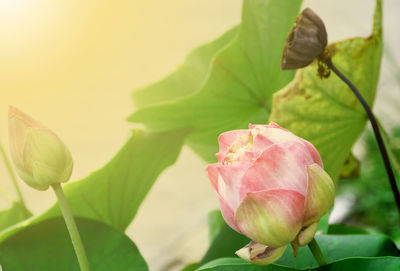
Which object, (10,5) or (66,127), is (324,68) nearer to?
(66,127)

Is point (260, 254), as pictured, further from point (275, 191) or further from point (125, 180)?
point (125, 180)

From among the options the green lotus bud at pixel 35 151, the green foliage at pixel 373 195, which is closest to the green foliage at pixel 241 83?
the green lotus bud at pixel 35 151

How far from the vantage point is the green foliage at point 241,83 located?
1.27 feet

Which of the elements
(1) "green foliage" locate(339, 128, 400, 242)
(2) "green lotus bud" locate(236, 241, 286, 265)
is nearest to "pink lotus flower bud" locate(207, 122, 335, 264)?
(2) "green lotus bud" locate(236, 241, 286, 265)

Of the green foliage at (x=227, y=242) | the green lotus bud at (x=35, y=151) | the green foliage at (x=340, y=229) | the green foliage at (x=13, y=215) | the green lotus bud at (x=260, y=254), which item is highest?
the green lotus bud at (x=35, y=151)

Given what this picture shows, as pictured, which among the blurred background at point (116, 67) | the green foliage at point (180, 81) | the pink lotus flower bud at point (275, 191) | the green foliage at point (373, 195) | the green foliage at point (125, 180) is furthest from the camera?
the blurred background at point (116, 67)

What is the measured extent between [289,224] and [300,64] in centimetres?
9

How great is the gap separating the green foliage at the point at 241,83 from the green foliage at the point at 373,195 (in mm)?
1066

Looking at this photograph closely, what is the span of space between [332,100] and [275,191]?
170 millimetres

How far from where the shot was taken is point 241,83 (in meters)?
0.43

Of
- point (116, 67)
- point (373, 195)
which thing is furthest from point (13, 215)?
point (116, 67)

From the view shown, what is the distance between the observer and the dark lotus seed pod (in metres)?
0.25

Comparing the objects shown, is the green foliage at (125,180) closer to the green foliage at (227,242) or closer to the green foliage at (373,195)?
the green foliage at (227,242)

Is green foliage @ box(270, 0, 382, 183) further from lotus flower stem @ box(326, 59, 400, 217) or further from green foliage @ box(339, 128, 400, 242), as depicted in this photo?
green foliage @ box(339, 128, 400, 242)
